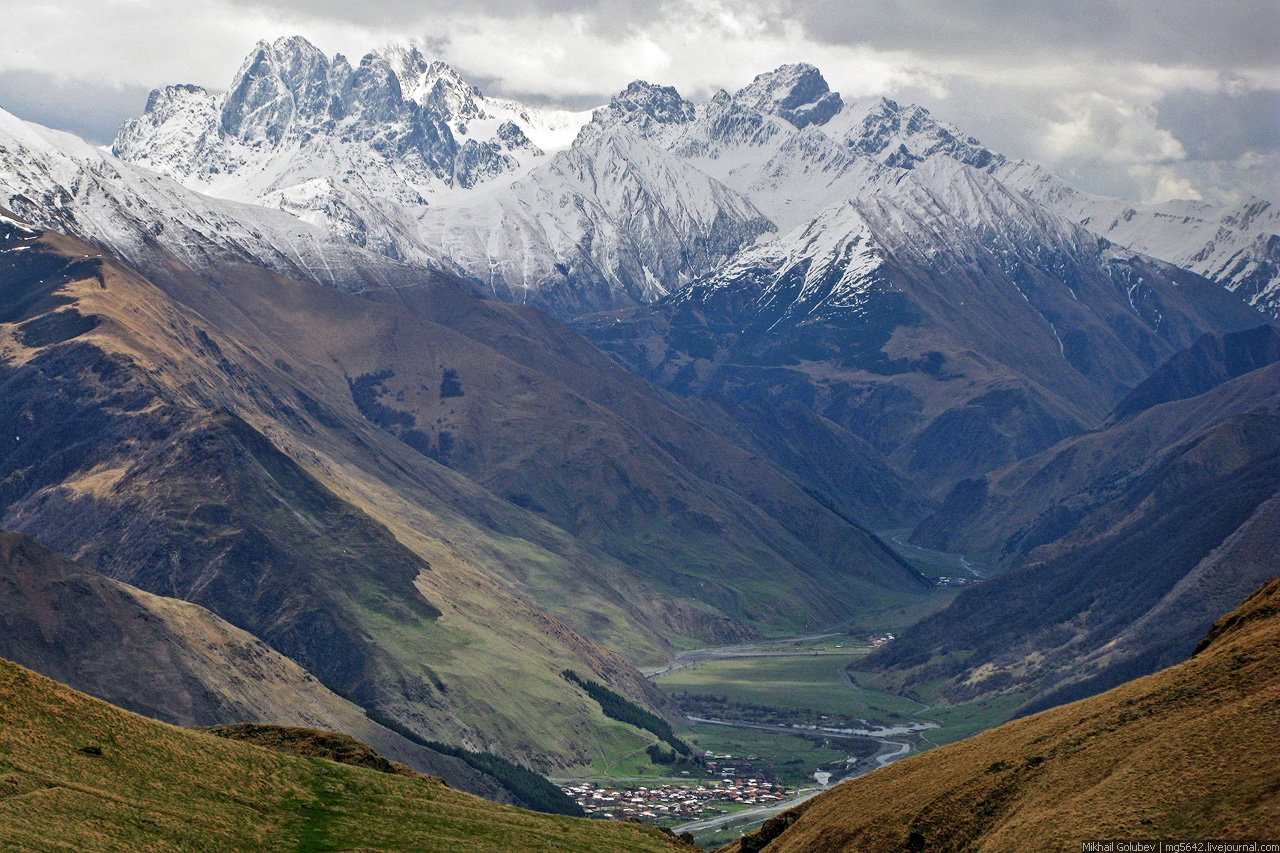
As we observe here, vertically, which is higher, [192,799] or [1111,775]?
[1111,775]

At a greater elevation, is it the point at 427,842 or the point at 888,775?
the point at 888,775

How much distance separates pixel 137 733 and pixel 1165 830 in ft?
228

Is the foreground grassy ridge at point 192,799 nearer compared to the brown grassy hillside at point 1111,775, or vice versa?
the brown grassy hillside at point 1111,775

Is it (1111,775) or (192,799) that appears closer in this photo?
(1111,775)

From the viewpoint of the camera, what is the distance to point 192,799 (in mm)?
97125

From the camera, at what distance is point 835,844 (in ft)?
320

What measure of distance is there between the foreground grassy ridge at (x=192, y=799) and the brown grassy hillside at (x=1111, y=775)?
2492cm

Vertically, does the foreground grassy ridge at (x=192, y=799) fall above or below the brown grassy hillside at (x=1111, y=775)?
below

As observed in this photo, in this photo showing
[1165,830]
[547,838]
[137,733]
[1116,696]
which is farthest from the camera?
[547,838]

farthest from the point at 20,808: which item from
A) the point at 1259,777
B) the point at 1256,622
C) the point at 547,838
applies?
the point at 1256,622

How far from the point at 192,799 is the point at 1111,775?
59.5 metres

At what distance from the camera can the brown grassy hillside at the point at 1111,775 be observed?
74250 millimetres

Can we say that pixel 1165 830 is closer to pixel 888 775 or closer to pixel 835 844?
pixel 835 844

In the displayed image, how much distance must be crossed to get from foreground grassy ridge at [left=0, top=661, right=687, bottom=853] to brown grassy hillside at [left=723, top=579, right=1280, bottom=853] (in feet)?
81.8
